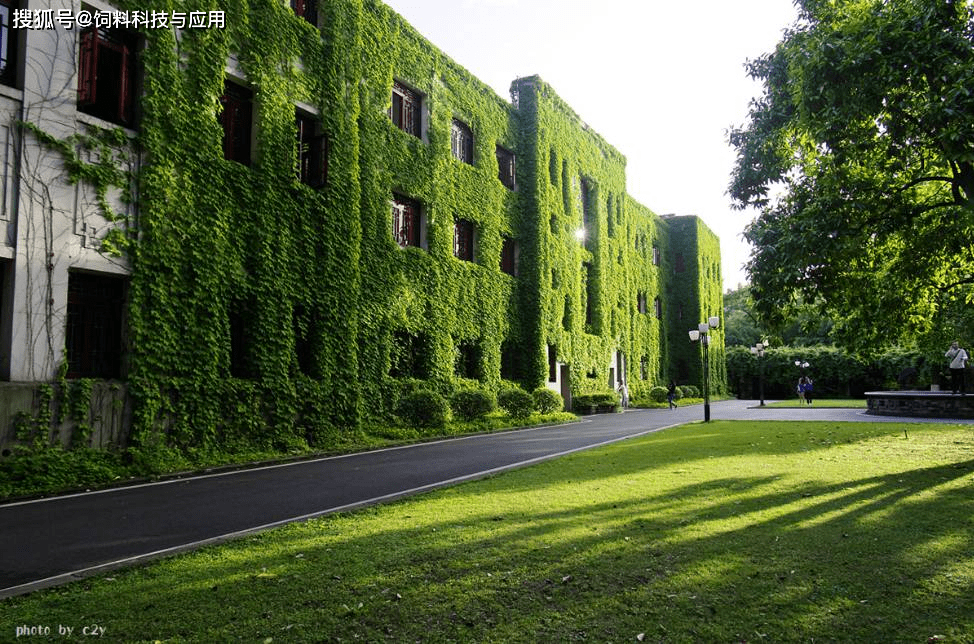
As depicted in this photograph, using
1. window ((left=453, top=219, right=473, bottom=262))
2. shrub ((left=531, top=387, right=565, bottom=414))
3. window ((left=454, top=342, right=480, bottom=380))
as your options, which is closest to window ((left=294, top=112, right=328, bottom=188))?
window ((left=453, top=219, right=473, bottom=262))

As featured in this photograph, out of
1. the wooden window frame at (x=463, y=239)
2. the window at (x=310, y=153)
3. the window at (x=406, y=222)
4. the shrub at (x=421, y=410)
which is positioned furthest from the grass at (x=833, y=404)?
the window at (x=310, y=153)

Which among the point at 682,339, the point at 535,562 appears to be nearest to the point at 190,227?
the point at 535,562

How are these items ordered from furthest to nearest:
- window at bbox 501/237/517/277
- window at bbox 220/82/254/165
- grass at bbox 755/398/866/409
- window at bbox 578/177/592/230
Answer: window at bbox 578/177/592/230 → grass at bbox 755/398/866/409 → window at bbox 501/237/517/277 → window at bbox 220/82/254/165

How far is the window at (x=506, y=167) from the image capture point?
27.2 m

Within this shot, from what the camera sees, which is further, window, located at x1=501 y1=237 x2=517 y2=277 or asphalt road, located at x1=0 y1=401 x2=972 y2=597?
window, located at x1=501 y1=237 x2=517 y2=277

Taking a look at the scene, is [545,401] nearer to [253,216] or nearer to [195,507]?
[253,216]

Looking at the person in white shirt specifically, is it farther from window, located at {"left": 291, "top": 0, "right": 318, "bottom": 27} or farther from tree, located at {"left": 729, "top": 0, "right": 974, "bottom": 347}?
window, located at {"left": 291, "top": 0, "right": 318, "bottom": 27}

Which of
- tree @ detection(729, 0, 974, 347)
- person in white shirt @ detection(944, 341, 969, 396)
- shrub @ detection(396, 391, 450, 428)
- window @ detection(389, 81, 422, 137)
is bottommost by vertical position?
shrub @ detection(396, 391, 450, 428)

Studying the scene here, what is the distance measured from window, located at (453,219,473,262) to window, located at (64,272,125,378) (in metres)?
13.3

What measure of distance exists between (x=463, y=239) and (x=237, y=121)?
10.7m

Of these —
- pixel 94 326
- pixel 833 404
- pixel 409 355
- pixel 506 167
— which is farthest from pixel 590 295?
pixel 94 326

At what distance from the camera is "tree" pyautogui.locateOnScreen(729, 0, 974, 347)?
27.6ft

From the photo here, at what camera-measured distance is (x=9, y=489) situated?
8.64 m

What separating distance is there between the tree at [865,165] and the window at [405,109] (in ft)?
36.8
